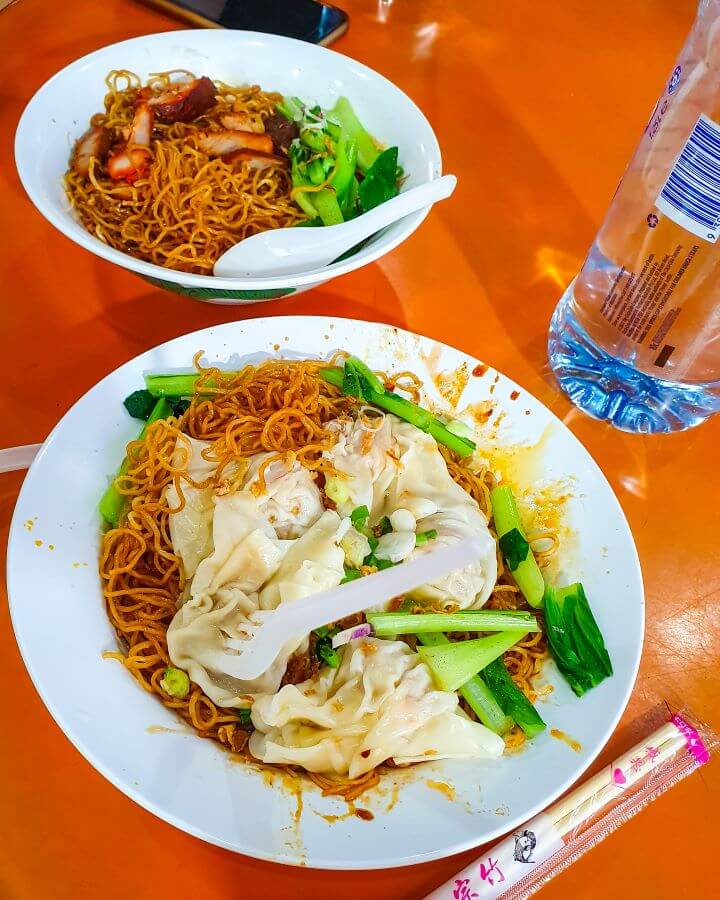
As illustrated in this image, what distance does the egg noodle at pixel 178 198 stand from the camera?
1.57m

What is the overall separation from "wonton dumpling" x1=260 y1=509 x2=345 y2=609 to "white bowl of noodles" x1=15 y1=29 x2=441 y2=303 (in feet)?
1.60

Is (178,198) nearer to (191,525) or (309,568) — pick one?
(191,525)

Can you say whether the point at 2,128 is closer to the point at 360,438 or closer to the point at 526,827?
the point at 360,438

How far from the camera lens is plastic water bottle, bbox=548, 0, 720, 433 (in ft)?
3.87

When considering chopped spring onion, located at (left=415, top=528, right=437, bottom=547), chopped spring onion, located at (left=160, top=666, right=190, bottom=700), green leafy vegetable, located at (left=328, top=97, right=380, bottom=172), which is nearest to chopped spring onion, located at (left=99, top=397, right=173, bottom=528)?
chopped spring onion, located at (left=160, top=666, right=190, bottom=700)

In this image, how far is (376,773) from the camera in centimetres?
101

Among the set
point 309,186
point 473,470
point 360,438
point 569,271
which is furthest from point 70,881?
point 569,271

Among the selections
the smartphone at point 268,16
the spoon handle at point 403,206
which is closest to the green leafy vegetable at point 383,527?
the spoon handle at point 403,206

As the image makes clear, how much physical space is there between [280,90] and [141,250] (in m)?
0.63

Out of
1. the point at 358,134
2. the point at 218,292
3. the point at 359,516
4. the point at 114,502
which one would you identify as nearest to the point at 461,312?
the point at 358,134

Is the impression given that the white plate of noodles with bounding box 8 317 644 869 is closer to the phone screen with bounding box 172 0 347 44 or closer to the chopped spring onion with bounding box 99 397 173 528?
the chopped spring onion with bounding box 99 397 173 528

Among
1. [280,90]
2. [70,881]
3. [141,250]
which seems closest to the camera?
[70,881]

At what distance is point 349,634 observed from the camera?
1081 millimetres

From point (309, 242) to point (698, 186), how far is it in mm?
719
